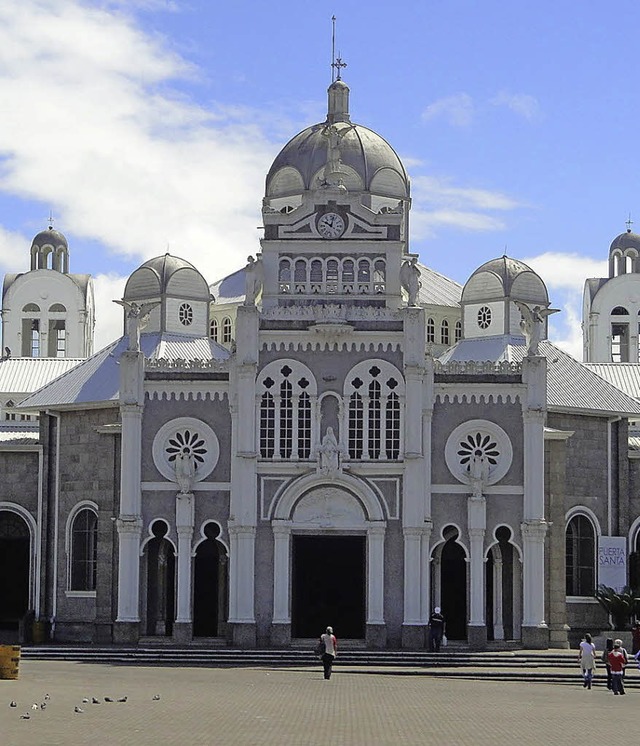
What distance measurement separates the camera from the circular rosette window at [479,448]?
59.7 metres

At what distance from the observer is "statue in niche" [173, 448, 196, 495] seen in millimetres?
59375

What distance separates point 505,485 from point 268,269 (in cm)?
1163

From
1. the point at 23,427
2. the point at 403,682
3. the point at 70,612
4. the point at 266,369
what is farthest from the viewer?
the point at 23,427

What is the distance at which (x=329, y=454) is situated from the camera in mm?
58875

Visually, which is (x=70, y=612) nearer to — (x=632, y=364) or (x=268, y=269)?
(x=268, y=269)

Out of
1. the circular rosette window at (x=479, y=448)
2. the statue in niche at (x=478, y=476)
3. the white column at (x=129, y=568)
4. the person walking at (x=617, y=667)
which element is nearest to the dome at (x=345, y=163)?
the circular rosette window at (x=479, y=448)

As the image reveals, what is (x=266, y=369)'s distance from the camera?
195ft

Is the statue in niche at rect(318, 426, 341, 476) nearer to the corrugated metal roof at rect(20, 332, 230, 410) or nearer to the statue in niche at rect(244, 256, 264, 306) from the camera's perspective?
the statue in niche at rect(244, 256, 264, 306)

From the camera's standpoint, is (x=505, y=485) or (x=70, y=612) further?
(x=70, y=612)

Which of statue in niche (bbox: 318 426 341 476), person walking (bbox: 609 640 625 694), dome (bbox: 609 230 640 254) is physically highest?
dome (bbox: 609 230 640 254)

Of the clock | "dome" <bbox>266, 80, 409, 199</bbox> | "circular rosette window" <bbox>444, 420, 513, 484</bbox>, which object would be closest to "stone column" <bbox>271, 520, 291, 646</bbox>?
"circular rosette window" <bbox>444, 420, 513, 484</bbox>

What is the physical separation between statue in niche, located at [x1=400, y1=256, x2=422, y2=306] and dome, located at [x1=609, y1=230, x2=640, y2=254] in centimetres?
2820

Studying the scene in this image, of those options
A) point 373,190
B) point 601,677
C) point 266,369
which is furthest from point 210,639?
point 373,190

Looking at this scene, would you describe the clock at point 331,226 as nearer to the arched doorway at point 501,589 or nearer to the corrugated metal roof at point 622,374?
the arched doorway at point 501,589
